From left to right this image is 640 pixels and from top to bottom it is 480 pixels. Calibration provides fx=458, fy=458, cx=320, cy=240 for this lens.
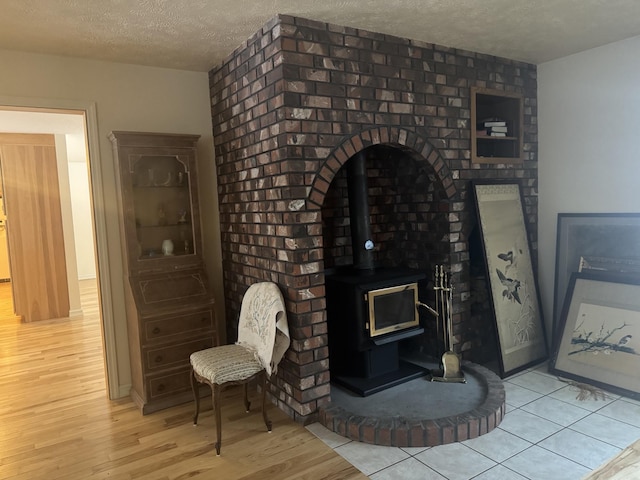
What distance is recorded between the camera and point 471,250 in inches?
147

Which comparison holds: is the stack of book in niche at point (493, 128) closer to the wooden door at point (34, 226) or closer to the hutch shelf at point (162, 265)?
the hutch shelf at point (162, 265)

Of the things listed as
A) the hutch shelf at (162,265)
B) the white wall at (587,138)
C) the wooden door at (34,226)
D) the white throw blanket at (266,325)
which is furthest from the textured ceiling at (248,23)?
the wooden door at (34,226)

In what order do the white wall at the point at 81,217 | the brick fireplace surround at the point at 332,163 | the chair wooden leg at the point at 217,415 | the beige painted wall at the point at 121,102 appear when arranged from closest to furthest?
1. the chair wooden leg at the point at 217,415
2. the brick fireplace surround at the point at 332,163
3. the beige painted wall at the point at 121,102
4. the white wall at the point at 81,217

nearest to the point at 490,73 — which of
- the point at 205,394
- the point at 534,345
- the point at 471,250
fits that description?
the point at 471,250

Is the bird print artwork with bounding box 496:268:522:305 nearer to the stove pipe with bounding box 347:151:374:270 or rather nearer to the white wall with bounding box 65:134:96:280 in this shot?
the stove pipe with bounding box 347:151:374:270

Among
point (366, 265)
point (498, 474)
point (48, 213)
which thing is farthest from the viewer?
point (48, 213)

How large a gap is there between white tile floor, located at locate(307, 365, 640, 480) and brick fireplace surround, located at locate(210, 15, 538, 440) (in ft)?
0.63

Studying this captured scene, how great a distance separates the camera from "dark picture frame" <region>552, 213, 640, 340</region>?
10.9 ft

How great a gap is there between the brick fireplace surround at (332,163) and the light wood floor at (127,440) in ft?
1.06

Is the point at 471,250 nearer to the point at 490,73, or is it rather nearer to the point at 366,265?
the point at 366,265

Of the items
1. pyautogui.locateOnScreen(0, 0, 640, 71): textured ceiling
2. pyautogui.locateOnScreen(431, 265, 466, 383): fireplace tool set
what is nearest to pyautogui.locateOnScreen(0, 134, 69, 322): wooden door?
pyautogui.locateOnScreen(0, 0, 640, 71): textured ceiling

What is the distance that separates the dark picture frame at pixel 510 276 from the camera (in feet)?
11.2

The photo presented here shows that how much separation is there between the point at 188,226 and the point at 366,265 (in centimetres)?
136

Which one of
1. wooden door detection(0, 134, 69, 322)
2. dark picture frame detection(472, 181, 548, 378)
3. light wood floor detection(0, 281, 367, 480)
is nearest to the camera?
light wood floor detection(0, 281, 367, 480)
